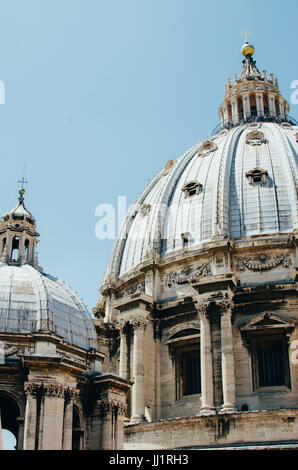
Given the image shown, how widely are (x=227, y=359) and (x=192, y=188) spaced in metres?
16.3

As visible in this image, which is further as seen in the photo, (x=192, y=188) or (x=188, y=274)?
(x=192, y=188)

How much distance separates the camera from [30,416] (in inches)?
969

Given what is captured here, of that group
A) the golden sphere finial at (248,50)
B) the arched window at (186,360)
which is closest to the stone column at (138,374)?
the arched window at (186,360)

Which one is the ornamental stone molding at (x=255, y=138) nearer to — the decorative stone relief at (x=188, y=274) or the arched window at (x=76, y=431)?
the decorative stone relief at (x=188, y=274)

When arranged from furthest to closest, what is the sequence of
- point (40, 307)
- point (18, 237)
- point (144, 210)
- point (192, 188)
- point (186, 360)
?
1. point (144, 210)
2. point (192, 188)
3. point (186, 360)
4. point (18, 237)
5. point (40, 307)

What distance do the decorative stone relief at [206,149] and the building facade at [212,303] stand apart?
19cm

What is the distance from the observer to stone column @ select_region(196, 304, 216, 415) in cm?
3684

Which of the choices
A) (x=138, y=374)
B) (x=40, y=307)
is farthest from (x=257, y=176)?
(x=40, y=307)

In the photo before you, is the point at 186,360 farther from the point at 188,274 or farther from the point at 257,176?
the point at 257,176

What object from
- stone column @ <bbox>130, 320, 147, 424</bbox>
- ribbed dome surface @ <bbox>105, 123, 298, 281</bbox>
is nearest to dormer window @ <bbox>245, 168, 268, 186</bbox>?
ribbed dome surface @ <bbox>105, 123, 298, 281</bbox>

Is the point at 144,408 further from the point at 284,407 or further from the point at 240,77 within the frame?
the point at 240,77

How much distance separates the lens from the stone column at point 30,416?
24344mm

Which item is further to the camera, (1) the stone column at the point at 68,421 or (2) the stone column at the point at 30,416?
(1) the stone column at the point at 68,421
